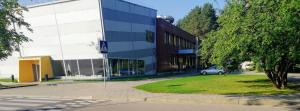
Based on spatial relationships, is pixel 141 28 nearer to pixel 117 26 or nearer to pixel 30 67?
pixel 117 26

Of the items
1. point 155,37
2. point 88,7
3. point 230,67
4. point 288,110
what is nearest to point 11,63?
point 88,7

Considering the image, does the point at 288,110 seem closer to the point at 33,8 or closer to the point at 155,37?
the point at 33,8

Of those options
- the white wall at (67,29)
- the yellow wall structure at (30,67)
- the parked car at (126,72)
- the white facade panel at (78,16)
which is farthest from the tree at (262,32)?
the yellow wall structure at (30,67)

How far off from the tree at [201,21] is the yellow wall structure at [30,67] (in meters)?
65.3

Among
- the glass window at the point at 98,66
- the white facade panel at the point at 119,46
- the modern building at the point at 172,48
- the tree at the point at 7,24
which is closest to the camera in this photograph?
the tree at the point at 7,24

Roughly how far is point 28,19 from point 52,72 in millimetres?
7246

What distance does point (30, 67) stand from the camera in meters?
45.8

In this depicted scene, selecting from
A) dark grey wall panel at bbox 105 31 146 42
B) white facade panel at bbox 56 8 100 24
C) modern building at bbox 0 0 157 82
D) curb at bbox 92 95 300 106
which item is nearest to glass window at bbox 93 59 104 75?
modern building at bbox 0 0 157 82

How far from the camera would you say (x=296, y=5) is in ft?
55.1

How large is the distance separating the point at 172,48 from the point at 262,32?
152 ft

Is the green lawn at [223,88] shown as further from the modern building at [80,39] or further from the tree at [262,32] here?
the modern building at [80,39]

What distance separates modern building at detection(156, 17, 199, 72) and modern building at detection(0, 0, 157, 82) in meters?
7.46

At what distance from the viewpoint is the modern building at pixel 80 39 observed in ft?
140

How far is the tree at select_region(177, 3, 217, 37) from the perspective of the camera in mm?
106250
